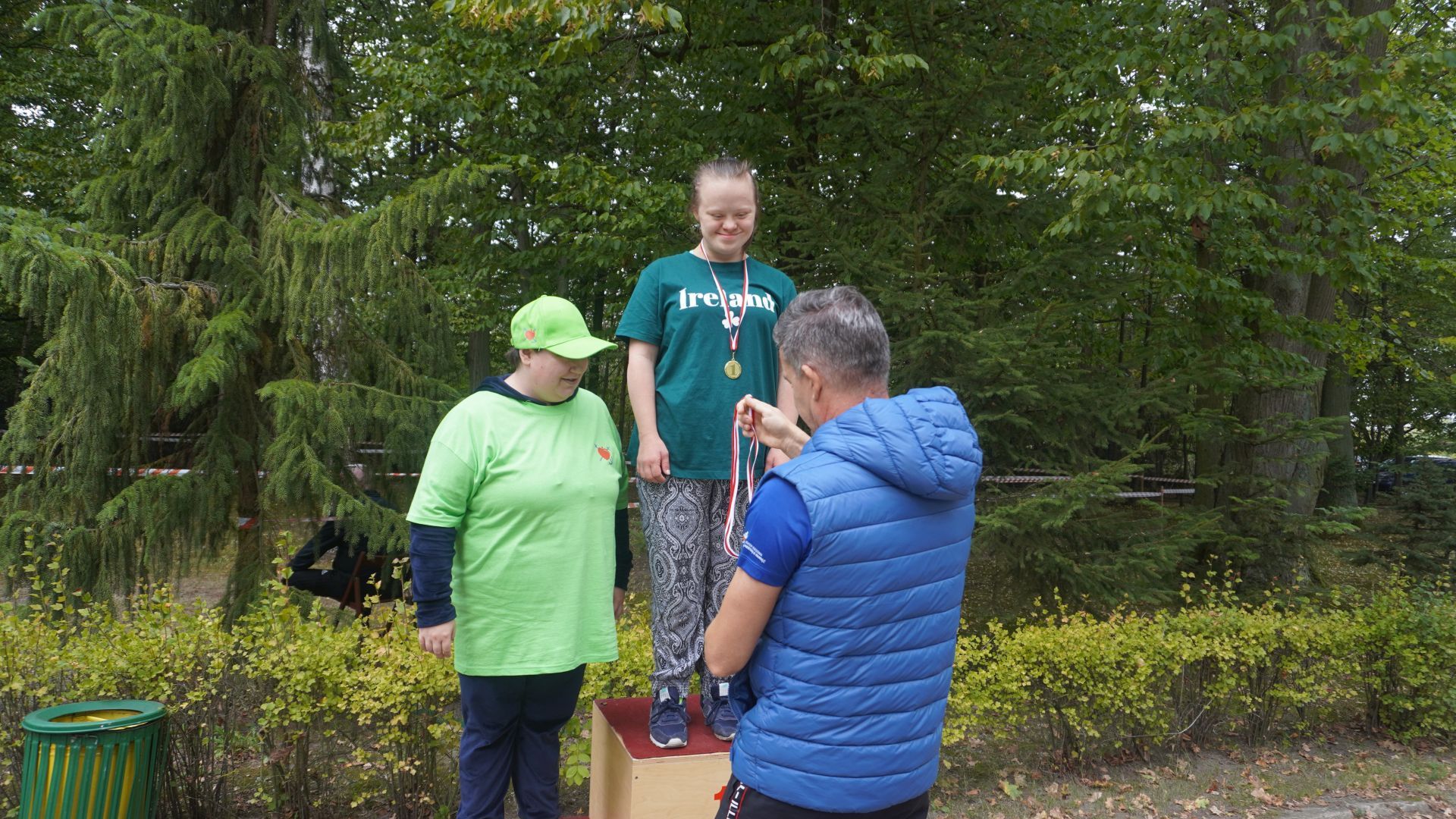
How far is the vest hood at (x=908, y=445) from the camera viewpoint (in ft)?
5.33

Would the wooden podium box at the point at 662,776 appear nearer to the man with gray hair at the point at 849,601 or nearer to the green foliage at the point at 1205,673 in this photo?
the man with gray hair at the point at 849,601

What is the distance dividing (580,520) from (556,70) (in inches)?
289

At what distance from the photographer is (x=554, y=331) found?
8.22ft

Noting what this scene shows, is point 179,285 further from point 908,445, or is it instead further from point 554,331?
point 908,445

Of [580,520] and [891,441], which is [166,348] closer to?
[580,520]

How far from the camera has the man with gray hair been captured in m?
1.63

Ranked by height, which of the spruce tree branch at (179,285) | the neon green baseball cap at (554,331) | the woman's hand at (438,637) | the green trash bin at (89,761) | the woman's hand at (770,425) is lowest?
the green trash bin at (89,761)

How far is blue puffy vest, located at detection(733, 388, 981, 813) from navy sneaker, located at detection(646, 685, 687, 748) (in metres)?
1.06

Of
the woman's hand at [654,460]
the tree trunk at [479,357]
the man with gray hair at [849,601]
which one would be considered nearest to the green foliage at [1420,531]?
the woman's hand at [654,460]

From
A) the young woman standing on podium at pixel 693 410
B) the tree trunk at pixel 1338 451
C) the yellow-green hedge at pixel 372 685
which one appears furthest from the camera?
the tree trunk at pixel 1338 451

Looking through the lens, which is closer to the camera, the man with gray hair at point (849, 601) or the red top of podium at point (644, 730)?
the man with gray hair at point (849, 601)

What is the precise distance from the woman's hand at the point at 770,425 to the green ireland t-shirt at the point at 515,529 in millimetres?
630

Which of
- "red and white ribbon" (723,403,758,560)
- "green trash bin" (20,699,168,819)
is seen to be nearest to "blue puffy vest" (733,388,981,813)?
"red and white ribbon" (723,403,758,560)

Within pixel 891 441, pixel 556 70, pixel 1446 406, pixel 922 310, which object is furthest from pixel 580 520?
pixel 1446 406
